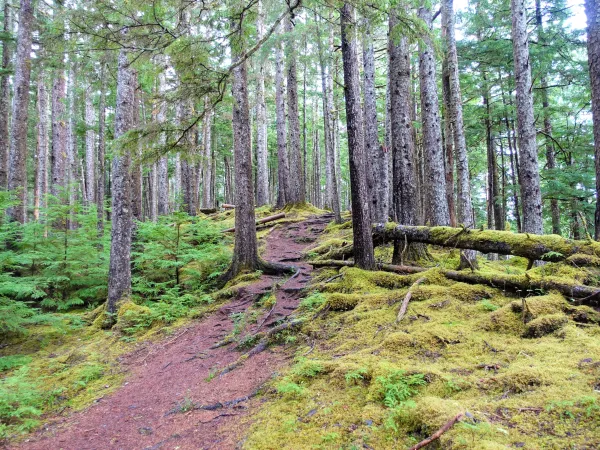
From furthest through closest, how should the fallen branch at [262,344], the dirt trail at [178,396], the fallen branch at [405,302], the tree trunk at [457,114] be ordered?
the tree trunk at [457,114] → the fallen branch at [262,344] → the fallen branch at [405,302] → the dirt trail at [178,396]

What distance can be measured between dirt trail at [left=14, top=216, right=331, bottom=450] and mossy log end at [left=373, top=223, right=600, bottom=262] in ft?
8.75

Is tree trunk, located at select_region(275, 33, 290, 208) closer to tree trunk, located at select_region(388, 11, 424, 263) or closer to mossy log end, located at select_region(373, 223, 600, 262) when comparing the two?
tree trunk, located at select_region(388, 11, 424, 263)

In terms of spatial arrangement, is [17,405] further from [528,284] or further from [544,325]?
[528,284]

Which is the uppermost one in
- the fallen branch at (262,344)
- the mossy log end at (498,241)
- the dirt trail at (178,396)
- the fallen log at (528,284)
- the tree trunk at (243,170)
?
the tree trunk at (243,170)

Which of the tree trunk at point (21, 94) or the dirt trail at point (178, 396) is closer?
the dirt trail at point (178, 396)

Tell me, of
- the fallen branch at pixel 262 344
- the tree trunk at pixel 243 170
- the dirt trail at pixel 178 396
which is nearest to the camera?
the dirt trail at pixel 178 396

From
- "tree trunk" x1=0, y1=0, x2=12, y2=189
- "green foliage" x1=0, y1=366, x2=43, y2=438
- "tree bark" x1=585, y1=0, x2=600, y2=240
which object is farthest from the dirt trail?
"tree trunk" x1=0, y1=0, x2=12, y2=189

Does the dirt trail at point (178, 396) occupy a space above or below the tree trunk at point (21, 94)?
below

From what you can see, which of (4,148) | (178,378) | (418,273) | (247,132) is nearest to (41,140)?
(4,148)

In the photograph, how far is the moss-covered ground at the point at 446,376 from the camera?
243 centimetres

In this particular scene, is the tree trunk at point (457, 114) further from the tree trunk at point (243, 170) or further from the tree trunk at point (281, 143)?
the tree trunk at point (281, 143)

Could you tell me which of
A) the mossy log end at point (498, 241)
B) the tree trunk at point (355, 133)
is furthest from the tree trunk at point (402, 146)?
the tree trunk at point (355, 133)

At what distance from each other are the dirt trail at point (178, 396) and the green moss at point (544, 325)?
3040 millimetres

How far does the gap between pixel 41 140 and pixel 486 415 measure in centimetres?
2472
